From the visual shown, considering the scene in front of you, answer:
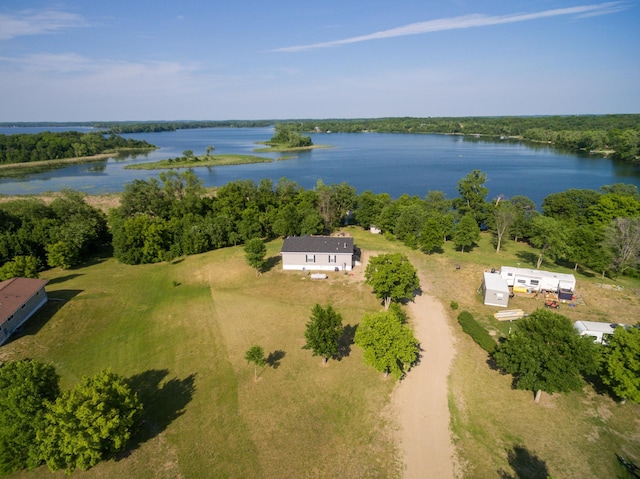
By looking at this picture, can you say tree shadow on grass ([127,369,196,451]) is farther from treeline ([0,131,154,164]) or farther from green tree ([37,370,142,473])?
treeline ([0,131,154,164])

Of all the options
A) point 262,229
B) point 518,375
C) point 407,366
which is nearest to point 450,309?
point 518,375

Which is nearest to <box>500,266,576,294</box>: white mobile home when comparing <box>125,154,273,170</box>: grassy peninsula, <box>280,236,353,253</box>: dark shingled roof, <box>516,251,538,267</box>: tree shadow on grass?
<box>516,251,538,267</box>: tree shadow on grass

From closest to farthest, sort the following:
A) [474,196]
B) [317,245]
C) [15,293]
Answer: [15,293], [317,245], [474,196]

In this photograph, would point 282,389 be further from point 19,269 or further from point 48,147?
point 48,147

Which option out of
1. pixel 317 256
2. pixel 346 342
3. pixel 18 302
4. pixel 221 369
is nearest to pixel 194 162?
pixel 317 256

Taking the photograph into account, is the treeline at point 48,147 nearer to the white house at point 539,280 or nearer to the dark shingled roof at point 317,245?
the dark shingled roof at point 317,245
